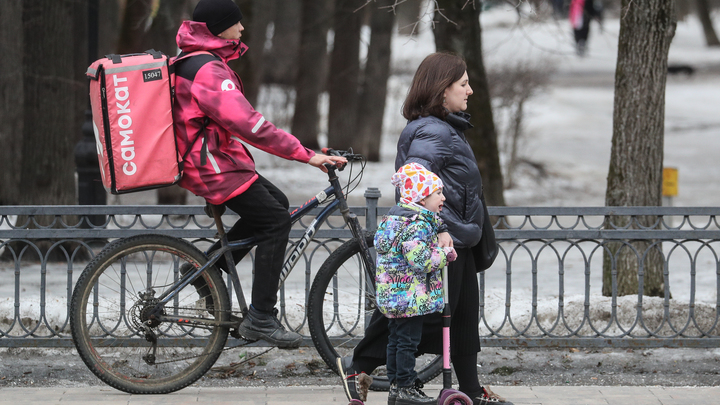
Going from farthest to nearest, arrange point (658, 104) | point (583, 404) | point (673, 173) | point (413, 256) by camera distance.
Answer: point (673, 173), point (658, 104), point (583, 404), point (413, 256)

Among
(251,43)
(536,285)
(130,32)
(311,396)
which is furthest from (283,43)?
(311,396)

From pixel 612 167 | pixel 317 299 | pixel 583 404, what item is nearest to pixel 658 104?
pixel 612 167

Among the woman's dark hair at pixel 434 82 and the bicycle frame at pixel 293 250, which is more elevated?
the woman's dark hair at pixel 434 82

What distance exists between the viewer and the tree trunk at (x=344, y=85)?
59.2 feet

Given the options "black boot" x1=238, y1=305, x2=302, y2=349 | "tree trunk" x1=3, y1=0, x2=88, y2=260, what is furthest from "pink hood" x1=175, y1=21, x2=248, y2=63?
"tree trunk" x1=3, y1=0, x2=88, y2=260

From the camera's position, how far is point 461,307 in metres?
4.23

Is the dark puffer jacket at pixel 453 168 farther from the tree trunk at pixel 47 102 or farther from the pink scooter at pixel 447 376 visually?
the tree trunk at pixel 47 102

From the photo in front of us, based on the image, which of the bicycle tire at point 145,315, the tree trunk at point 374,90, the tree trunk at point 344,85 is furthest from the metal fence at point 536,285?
the tree trunk at point 374,90

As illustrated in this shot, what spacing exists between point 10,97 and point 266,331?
30.2 feet

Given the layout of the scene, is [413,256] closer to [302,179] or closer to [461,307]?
[461,307]

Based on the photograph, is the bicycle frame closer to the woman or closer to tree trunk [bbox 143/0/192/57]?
the woman

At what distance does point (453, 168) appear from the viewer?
4.01m

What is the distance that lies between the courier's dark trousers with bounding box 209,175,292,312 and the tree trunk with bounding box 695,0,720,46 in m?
40.8

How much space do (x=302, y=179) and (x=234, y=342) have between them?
11517 mm
